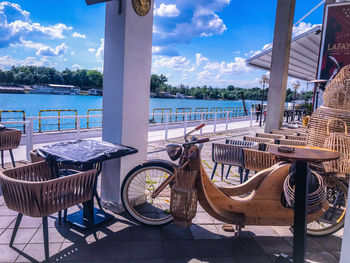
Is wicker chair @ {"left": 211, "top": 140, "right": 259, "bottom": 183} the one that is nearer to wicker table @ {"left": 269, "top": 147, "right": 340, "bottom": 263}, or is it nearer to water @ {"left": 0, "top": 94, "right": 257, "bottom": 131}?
wicker table @ {"left": 269, "top": 147, "right": 340, "bottom": 263}

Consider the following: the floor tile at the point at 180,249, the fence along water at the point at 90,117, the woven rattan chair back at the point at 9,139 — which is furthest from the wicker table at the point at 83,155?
the fence along water at the point at 90,117

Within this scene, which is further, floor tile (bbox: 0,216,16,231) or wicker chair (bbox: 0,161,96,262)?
floor tile (bbox: 0,216,16,231)

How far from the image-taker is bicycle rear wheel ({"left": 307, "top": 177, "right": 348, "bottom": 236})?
8.20 ft

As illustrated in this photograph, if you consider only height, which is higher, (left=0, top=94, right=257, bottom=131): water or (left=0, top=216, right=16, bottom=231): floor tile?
(left=0, top=216, right=16, bottom=231): floor tile

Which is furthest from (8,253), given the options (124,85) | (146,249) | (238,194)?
(238,194)

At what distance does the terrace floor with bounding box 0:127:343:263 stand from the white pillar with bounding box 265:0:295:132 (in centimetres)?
528

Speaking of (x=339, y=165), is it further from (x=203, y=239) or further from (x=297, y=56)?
(x=297, y=56)

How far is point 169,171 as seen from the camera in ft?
8.46

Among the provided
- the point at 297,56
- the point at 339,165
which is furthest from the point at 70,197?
the point at 297,56

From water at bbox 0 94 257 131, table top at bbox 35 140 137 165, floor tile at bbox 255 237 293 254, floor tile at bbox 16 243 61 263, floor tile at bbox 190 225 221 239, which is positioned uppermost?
table top at bbox 35 140 137 165

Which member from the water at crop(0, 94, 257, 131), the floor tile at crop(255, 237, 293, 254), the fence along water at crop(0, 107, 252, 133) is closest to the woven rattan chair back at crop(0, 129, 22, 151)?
the fence along water at crop(0, 107, 252, 133)

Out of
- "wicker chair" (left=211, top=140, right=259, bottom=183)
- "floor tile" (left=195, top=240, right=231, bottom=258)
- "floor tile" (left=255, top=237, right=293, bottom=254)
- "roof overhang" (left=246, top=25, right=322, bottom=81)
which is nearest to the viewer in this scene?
"floor tile" (left=195, top=240, right=231, bottom=258)

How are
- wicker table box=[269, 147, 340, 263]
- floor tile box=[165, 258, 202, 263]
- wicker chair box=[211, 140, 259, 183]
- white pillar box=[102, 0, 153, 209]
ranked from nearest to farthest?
wicker table box=[269, 147, 340, 263], floor tile box=[165, 258, 202, 263], white pillar box=[102, 0, 153, 209], wicker chair box=[211, 140, 259, 183]

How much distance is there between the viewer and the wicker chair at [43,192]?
1862mm
